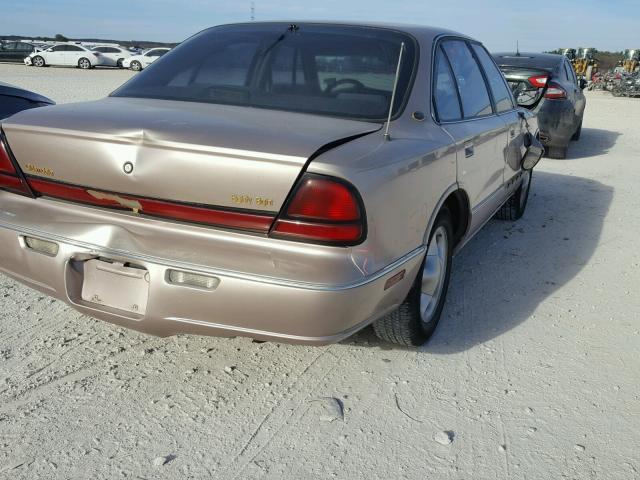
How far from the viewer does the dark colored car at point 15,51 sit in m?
39.8

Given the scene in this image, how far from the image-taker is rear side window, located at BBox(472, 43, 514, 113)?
444cm

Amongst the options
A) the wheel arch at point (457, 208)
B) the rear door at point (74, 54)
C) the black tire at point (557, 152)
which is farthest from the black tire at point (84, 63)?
the wheel arch at point (457, 208)

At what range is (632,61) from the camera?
125 feet

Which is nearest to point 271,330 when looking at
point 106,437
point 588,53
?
point 106,437

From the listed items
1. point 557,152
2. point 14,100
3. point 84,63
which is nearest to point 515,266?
point 14,100

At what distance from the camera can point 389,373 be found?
304cm

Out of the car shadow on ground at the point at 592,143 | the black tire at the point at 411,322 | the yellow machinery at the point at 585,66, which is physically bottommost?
the yellow machinery at the point at 585,66

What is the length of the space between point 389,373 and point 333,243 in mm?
1030

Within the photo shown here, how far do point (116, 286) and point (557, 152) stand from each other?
845 cm

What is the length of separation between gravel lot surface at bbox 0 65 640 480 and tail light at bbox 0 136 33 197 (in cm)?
84

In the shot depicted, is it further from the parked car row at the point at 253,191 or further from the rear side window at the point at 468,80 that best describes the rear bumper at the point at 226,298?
the rear side window at the point at 468,80

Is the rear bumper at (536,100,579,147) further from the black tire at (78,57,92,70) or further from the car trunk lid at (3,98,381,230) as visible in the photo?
the black tire at (78,57,92,70)

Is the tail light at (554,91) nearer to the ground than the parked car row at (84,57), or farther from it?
farther from it

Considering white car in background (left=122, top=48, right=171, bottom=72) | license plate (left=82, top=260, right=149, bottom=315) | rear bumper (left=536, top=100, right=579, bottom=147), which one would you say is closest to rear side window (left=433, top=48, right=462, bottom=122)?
license plate (left=82, top=260, right=149, bottom=315)
